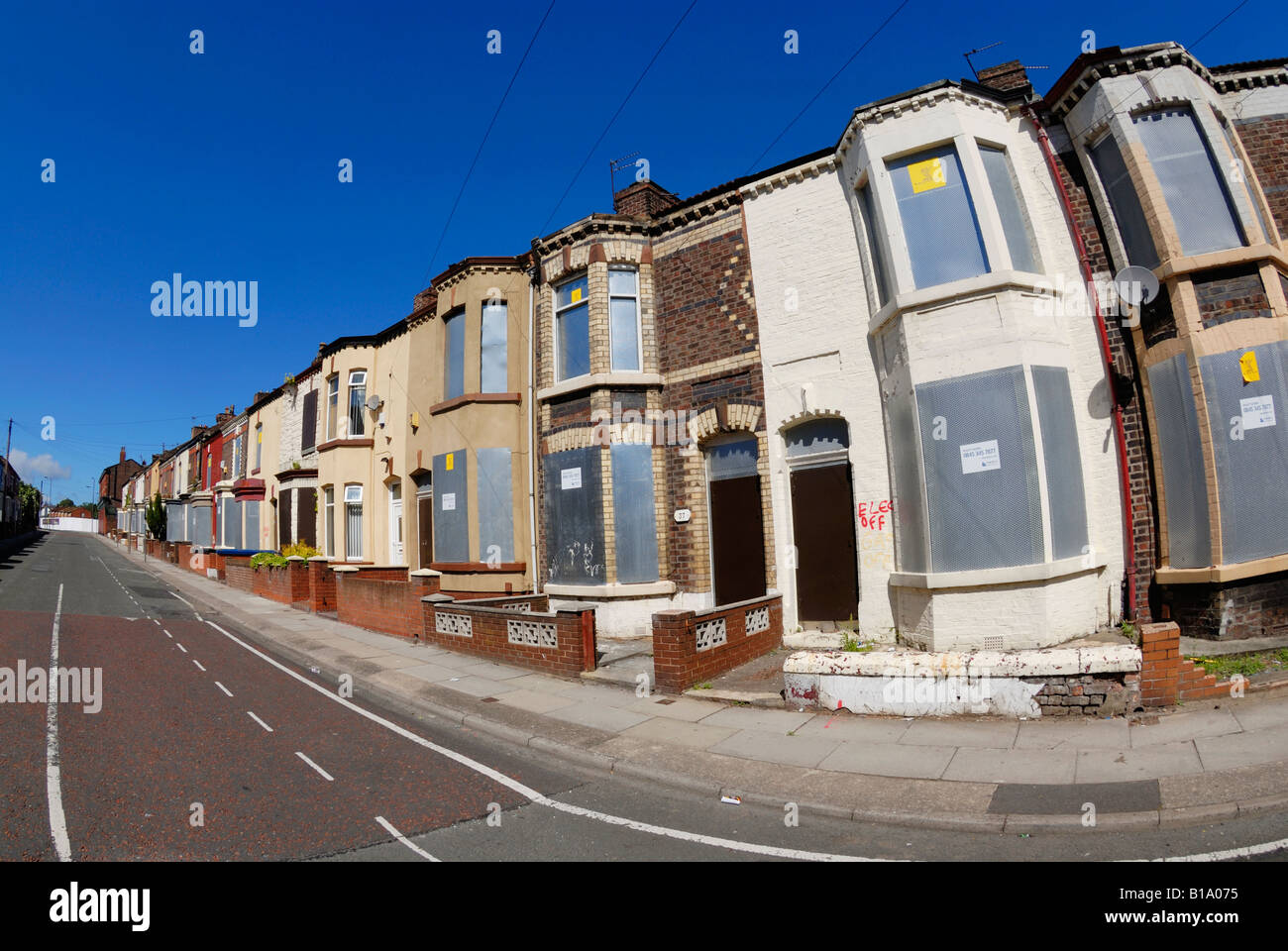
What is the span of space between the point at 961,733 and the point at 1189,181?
8368mm

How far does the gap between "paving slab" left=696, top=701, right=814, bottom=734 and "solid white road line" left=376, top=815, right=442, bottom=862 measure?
11.6 ft

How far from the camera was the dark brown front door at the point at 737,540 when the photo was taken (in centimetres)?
1173

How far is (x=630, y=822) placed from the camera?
491 centimetres

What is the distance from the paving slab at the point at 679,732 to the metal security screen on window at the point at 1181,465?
657cm

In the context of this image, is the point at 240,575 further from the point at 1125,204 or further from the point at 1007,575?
the point at 1125,204

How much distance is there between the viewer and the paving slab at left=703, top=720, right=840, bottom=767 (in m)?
5.92

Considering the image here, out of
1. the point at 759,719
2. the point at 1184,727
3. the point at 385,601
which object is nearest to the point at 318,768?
the point at 759,719

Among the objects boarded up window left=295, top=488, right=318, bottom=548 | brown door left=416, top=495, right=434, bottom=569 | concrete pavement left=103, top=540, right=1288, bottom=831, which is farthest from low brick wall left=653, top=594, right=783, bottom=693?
boarded up window left=295, top=488, right=318, bottom=548

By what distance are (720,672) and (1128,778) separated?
198 inches

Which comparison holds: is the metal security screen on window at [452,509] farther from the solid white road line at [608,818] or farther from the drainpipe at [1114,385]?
the drainpipe at [1114,385]

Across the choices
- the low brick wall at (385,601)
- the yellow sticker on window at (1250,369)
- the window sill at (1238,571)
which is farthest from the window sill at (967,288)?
the low brick wall at (385,601)
